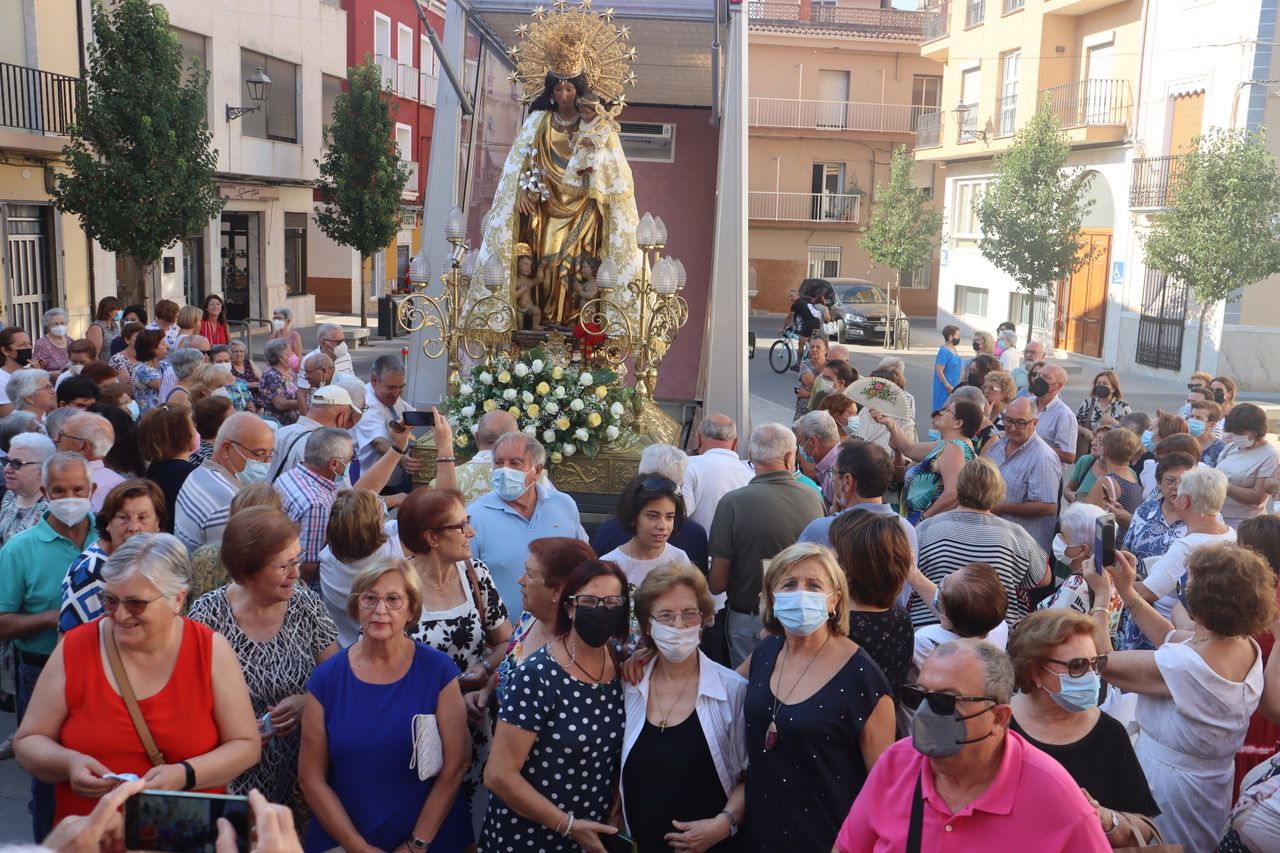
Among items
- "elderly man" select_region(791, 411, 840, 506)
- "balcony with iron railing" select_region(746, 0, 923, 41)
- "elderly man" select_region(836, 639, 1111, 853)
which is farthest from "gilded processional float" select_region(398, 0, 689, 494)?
"balcony with iron railing" select_region(746, 0, 923, 41)

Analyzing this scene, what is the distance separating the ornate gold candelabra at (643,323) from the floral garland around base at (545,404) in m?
0.53

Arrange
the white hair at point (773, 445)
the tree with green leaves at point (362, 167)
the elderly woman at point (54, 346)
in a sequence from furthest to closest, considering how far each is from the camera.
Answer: the tree with green leaves at point (362, 167) < the elderly woman at point (54, 346) < the white hair at point (773, 445)

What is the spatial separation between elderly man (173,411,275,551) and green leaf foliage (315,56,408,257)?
20962mm

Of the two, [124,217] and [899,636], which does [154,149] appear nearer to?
[124,217]

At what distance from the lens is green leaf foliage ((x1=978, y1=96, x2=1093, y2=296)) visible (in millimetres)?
24188

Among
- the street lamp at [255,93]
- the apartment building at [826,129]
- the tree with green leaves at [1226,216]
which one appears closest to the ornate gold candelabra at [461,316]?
the tree with green leaves at [1226,216]

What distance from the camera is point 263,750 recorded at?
381 centimetres

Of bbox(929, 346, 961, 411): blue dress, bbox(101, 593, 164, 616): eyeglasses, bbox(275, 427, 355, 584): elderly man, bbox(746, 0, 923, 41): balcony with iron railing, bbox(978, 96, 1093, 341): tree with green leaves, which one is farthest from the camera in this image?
bbox(746, 0, 923, 41): balcony with iron railing

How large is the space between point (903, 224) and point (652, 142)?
2073cm

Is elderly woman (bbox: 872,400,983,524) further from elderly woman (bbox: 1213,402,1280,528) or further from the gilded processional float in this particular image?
the gilded processional float

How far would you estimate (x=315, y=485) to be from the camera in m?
5.01

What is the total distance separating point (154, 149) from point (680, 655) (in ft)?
50.9

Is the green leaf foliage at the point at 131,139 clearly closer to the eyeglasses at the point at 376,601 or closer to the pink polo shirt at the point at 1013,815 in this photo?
the eyeglasses at the point at 376,601

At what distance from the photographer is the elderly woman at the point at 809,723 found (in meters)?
3.32
